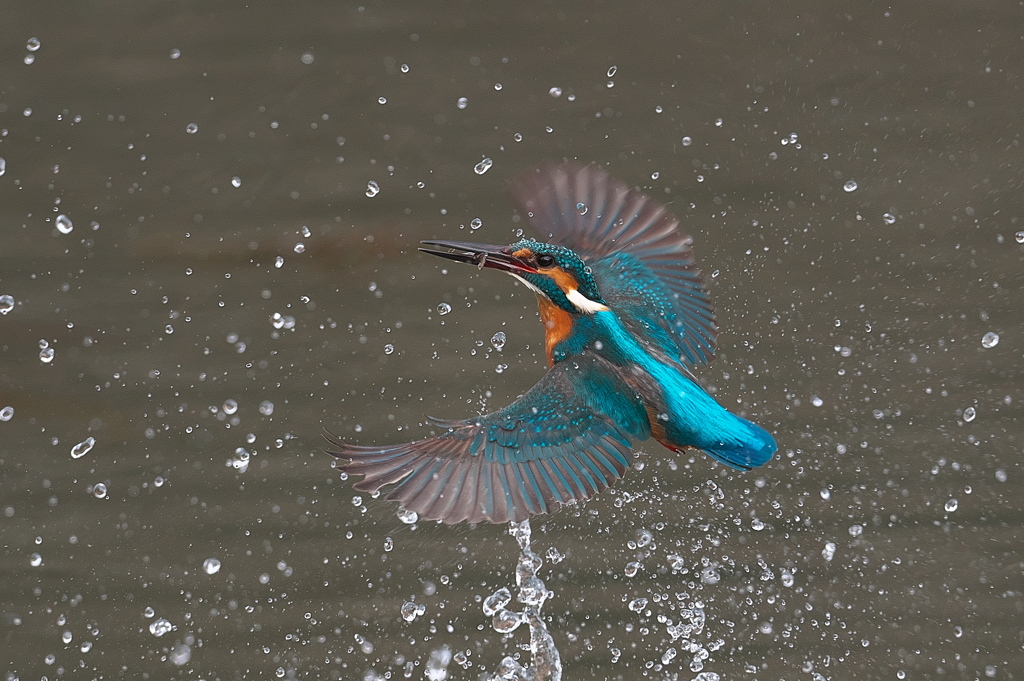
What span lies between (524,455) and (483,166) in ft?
4.74

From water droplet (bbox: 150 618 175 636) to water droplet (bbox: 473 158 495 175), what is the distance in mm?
1624

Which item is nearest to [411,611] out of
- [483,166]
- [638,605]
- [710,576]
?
[638,605]

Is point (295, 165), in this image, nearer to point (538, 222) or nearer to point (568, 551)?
point (538, 222)

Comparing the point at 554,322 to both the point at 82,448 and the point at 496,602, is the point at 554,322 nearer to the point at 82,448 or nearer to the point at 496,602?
the point at 496,602

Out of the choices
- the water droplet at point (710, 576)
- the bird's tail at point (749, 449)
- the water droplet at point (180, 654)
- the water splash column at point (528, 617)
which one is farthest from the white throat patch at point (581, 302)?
the water droplet at point (180, 654)

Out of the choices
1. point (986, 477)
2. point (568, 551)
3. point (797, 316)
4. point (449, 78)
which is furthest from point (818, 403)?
point (449, 78)

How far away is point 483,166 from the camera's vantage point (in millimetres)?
3492

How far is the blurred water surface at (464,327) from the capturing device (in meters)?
3.05

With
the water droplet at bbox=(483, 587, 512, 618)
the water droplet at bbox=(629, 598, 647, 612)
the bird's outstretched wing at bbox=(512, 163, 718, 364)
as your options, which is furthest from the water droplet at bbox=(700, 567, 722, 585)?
the bird's outstretched wing at bbox=(512, 163, 718, 364)

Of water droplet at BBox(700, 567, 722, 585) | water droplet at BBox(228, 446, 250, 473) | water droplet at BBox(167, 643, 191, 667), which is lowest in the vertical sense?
water droplet at BBox(167, 643, 191, 667)

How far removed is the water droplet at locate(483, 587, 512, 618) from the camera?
3018 mm

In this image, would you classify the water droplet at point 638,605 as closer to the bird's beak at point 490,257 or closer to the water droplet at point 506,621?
the water droplet at point 506,621

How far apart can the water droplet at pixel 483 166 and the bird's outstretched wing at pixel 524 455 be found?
1.21 metres

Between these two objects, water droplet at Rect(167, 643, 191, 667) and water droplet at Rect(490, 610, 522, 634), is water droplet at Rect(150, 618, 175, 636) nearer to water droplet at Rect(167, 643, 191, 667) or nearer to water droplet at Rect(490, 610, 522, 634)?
water droplet at Rect(167, 643, 191, 667)
